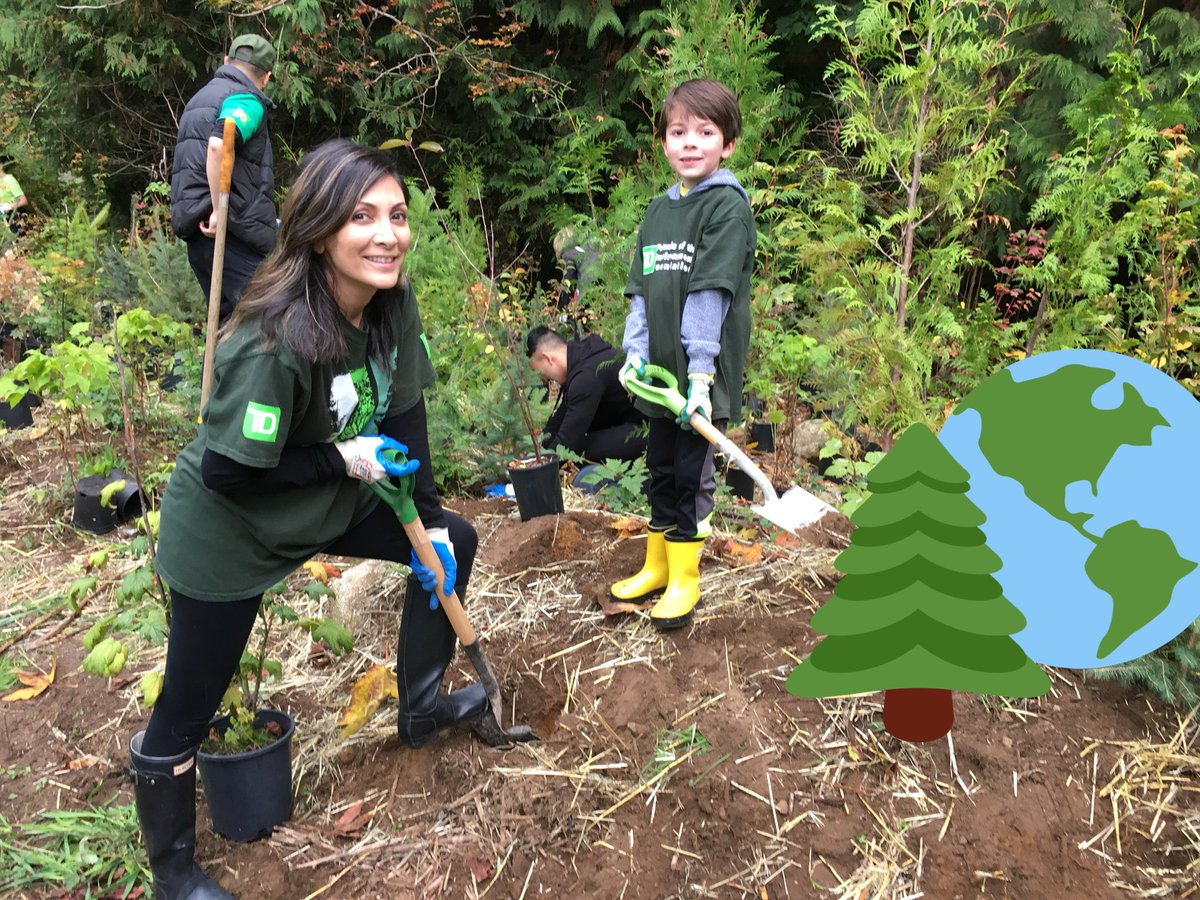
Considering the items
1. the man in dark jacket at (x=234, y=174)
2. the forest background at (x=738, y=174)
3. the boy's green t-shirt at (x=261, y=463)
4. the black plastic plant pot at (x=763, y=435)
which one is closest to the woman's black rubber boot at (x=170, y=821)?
the boy's green t-shirt at (x=261, y=463)

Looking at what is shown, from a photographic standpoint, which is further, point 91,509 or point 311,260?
point 91,509

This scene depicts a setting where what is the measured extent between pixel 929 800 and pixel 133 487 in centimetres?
451

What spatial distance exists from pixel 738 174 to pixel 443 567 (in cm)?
355

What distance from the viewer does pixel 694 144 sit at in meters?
2.75

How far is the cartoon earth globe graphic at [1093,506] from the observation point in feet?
3.54

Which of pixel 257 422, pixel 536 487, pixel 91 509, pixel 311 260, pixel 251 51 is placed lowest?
pixel 91 509

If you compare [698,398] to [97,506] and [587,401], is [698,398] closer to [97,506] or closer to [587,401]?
[587,401]

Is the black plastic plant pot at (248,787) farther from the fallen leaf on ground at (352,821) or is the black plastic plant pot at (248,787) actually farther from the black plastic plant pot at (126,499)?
the black plastic plant pot at (126,499)

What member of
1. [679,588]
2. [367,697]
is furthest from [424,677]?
[679,588]

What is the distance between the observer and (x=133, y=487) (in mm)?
4859

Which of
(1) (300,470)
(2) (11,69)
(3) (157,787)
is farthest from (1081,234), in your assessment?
(2) (11,69)

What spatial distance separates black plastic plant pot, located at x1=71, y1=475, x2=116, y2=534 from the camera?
4.72m

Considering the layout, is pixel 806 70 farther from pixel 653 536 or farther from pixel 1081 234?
pixel 653 536

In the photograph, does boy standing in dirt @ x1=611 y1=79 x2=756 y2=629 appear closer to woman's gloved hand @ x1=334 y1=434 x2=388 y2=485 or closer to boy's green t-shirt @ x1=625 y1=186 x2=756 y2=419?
boy's green t-shirt @ x1=625 y1=186 x2=756 y2=419
